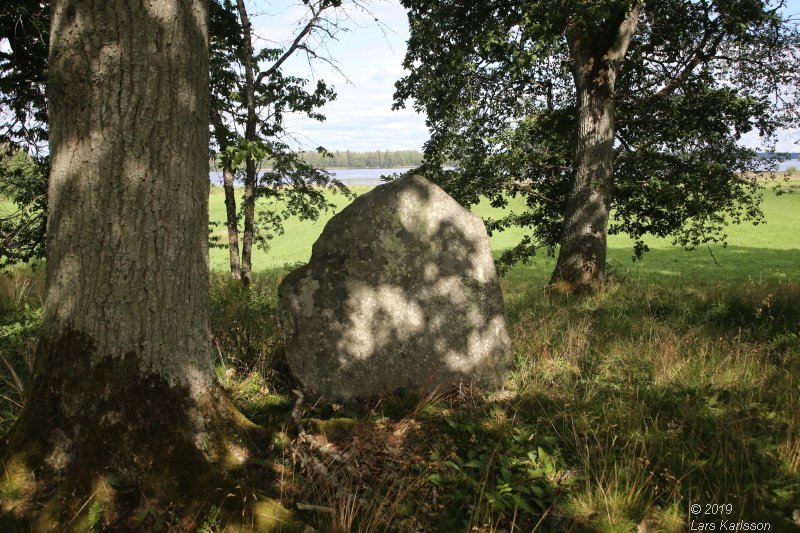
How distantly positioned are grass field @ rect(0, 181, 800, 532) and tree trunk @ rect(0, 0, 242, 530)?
13.2 inches

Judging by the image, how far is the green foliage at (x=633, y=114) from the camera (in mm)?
7727

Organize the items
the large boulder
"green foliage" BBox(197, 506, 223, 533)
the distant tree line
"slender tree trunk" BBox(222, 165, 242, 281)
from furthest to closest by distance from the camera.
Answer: the distant tree line
"slender tree trunk" BBox(222, 165, 242, 281)
the large boulder
"green foliage" BBox(197, 506, 223, 533)

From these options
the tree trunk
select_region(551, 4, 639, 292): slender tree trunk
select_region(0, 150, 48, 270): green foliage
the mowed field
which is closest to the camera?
the tree trunk

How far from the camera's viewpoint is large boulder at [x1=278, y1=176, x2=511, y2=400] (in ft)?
12.8

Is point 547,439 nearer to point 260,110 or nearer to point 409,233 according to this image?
point 409,233

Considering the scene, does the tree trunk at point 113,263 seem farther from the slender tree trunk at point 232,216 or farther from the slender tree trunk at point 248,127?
the slender tree trunk at point 232,216

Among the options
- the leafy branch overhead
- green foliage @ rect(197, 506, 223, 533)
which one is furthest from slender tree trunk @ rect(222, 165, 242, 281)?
green foliage @ rect(197, 506, 223, 533)

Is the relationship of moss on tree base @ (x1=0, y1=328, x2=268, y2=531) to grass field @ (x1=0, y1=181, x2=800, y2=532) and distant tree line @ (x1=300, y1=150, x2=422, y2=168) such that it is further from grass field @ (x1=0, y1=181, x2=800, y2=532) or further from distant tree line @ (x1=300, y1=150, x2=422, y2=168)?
distant tree line @ (x1=300, y1=150, x2=422, y2=168)

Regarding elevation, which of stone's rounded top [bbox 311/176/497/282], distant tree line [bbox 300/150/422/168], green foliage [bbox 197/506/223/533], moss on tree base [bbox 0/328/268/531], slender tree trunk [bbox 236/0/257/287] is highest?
distant tree line [bbox 300/150/422/168]

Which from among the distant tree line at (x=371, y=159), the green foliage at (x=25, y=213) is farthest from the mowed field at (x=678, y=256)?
the distant tree line at (x=371, y=159)

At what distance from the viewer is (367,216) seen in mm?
4156

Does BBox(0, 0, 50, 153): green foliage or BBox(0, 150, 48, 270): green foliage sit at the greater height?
BBox(0, 0, 50, 153): green foliage

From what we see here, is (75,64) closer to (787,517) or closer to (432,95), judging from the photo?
(787,517)

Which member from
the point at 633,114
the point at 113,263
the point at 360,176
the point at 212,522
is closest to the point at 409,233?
the point at 113,263
